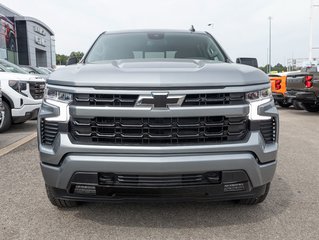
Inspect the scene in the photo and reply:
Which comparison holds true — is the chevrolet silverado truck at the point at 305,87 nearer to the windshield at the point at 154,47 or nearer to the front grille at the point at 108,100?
the windshield at the point at 154,47

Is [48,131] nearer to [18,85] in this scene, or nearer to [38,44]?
[18,85]

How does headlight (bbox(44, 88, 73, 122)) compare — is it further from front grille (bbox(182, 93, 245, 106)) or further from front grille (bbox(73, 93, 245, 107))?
front grille (bbox(182, 93, 245, 106))

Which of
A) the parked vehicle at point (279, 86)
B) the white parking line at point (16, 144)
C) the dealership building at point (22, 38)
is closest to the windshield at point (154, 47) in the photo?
the white parking line at point (16, 144)

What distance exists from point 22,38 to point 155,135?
51.9m

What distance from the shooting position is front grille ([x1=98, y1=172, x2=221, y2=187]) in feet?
9.84

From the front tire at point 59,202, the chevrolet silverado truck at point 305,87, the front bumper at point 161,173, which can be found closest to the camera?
the front bumper at point 161,173

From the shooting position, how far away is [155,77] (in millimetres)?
3021

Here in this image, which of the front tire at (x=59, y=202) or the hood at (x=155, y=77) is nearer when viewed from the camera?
the hood at (x=155, y=77)

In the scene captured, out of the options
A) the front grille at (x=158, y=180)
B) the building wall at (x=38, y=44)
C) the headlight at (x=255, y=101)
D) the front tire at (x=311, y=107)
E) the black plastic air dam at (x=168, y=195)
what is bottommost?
the front tire at (x=311, y=107)

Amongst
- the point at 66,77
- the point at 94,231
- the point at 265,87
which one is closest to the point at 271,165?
the point at 265,87

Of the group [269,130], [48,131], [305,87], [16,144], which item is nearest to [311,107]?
[305,87]

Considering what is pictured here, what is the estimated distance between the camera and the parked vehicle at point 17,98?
27.0ft

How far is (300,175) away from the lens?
16.2 feet

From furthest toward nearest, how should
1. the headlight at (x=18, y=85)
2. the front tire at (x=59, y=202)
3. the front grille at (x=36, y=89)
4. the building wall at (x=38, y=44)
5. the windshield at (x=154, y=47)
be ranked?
the building wall at (x=38, y=44), the front grille at (x=36, y=89), the headlight at (x=18, y=85), the windshield at (x=154, y=47), the front tire at (x=59, y=202)
